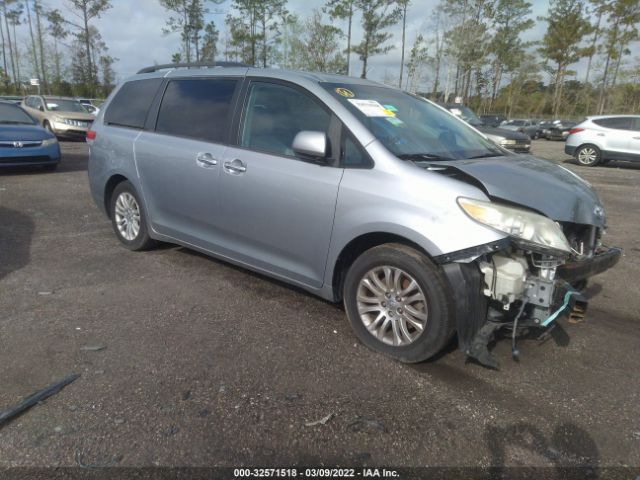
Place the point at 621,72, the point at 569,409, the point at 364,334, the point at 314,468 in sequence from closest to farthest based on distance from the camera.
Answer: the point at 314,468 < the point at 569,409 < the point at 364,334 < the point at 621,72

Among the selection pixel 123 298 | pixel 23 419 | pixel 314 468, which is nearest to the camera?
pixel 314 468

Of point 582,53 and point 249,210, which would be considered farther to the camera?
point 582,53

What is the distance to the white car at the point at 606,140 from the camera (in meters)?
14.9

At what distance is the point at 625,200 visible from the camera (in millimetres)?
9133

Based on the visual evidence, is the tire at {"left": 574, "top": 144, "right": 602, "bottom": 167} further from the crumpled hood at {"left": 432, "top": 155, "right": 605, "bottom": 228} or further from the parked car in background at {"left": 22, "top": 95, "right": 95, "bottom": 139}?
the parked car in background at {"left": 22, "top": 95, "right": 95, "bottom": 139}

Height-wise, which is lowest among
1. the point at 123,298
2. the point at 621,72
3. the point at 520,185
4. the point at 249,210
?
the point at 123,298

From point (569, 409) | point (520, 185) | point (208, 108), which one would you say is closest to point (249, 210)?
point (208, 108)

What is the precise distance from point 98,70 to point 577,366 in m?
45.9

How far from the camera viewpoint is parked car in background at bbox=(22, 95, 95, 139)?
16.6 metres

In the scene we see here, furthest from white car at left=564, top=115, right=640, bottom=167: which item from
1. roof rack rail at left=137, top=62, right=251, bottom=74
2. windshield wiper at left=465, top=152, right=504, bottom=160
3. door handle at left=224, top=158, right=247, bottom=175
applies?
A: door handle at left=224, top=158, right=247, bottom=175

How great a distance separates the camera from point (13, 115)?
10266 mm

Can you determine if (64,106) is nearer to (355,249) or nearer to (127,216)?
(127,216)

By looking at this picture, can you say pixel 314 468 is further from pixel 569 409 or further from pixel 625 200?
pixel 625 200

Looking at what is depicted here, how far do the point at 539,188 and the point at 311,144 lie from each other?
4.85ft
